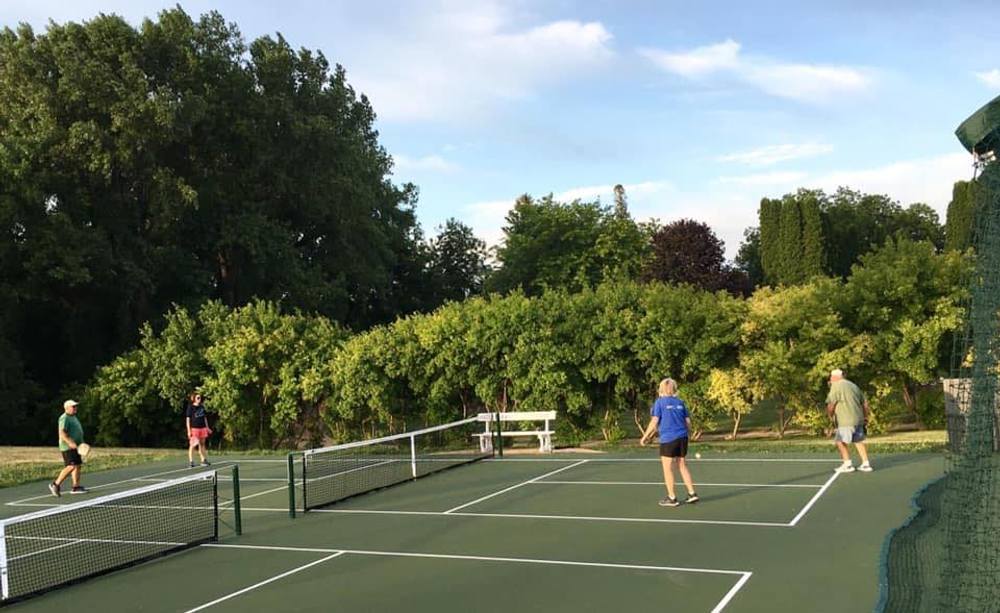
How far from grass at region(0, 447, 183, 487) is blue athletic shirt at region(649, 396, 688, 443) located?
15545mm

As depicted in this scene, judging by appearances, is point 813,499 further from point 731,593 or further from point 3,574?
point 3,574

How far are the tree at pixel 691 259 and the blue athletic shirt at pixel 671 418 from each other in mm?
37775

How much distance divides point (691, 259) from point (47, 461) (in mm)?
36897

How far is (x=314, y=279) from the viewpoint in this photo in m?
37.3

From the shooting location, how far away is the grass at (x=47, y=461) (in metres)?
20.0

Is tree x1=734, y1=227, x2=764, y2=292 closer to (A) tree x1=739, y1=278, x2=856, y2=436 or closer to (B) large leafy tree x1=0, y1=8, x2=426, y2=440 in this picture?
(B) large leafy tree x1=0, y1=8, x2=426, y2=440

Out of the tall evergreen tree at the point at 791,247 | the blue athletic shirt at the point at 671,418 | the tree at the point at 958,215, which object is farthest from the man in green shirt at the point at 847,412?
the tall evergreen tree at the point at 791,247

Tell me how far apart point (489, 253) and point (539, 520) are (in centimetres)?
4653

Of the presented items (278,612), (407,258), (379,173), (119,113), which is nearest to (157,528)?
(278,612)

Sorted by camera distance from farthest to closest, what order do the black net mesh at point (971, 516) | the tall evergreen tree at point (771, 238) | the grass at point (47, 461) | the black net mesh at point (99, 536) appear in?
the tall evergreen tree at point (771, 238), the grass at point (47, 461), the black net mesh at point (99, 536), the black net mesh at point (971, 516)

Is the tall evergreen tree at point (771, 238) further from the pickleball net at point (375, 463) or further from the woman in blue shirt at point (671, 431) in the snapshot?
the woman in blue shirt at point (671, 431)

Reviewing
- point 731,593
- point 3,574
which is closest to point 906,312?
point 731,593

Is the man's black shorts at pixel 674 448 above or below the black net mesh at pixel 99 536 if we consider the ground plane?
above

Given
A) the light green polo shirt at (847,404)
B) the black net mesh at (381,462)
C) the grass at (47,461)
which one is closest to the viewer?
the light green polo shirt at (847,404)
